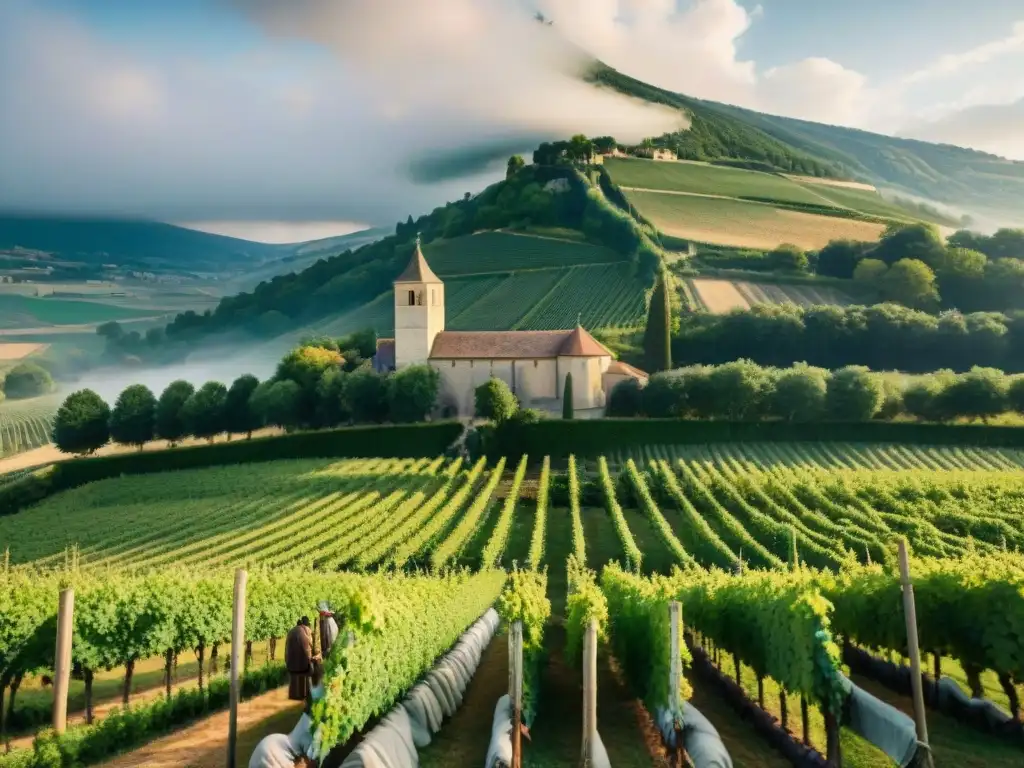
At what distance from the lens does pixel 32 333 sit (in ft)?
273

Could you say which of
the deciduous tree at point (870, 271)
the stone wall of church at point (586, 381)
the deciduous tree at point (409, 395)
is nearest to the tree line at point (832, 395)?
the stone wall of church at point (586, 381)

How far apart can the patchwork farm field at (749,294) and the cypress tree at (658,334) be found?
1341 centimetres

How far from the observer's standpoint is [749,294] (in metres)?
72.7

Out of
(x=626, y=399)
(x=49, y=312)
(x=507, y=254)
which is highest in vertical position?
(x=507, y=254)

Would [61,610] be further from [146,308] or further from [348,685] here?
Result: [146,308]

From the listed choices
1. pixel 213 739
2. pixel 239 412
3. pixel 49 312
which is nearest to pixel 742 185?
pixel 239 412

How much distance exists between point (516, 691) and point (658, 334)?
4823 centimetres

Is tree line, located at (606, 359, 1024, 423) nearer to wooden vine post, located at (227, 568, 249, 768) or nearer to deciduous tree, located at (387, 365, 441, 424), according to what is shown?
deciduous tree, located at (387, 365, 441, 424)

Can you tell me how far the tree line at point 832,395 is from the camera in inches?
1732

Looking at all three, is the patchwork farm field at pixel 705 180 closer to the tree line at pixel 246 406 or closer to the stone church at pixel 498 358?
the stone church at pixel 498 358

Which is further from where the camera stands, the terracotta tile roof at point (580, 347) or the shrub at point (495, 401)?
the terracotta tile roof at point (580, 347)

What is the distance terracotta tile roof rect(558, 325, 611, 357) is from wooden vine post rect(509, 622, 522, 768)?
4215cm

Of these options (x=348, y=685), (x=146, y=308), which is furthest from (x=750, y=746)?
(x=146, y=308)

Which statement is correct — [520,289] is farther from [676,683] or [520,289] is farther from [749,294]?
[676,683]
